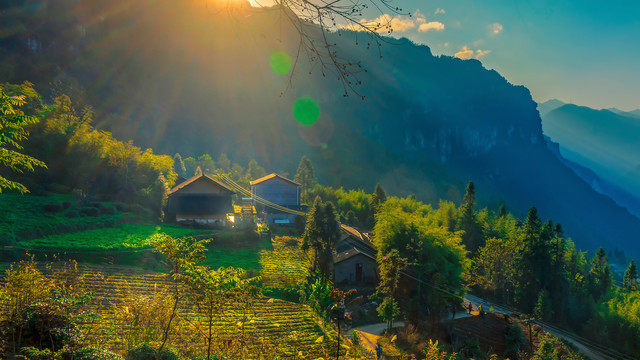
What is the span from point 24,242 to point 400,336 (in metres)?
23.0

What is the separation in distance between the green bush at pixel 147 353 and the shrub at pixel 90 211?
2512cm

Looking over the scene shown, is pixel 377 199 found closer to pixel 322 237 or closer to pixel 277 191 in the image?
pixel 277 191

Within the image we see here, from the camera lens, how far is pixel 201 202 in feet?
116

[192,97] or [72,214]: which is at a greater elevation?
[192,97]

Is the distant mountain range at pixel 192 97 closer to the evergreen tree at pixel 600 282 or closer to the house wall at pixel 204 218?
the evergreen tree at pixel 600 282

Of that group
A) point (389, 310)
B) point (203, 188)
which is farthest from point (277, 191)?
point (389, 310)

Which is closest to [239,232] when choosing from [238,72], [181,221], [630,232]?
[181,221]

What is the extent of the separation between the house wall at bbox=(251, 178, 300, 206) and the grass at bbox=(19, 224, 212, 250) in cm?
1965

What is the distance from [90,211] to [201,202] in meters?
10.1

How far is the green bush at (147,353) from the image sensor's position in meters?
6.77

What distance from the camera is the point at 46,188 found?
30703mm

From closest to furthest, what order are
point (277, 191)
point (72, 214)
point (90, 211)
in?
1. point (72, 214)
2. point (90, 211)
3. point (277, 191)

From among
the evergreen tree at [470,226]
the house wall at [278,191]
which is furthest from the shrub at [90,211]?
the evergreen tree at [470,226]

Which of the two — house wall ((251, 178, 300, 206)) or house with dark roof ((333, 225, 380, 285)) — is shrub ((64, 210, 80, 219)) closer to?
house with dark roof ((333, 225, 380, 285))
